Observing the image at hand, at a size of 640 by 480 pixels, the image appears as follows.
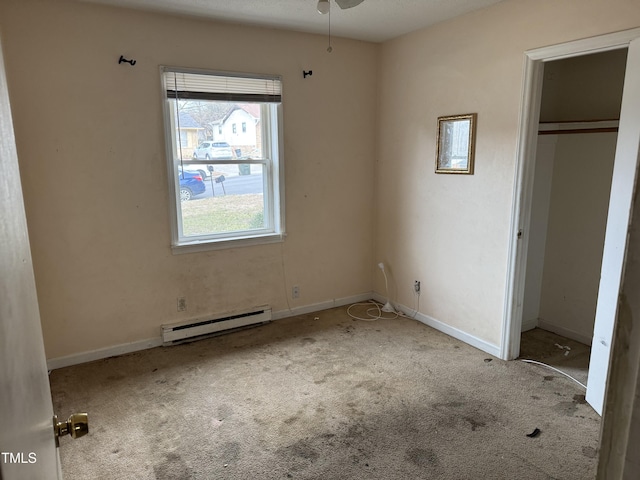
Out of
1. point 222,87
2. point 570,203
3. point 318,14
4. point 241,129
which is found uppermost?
point 318,14

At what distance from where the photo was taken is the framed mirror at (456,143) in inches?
129

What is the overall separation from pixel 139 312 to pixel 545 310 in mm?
3381

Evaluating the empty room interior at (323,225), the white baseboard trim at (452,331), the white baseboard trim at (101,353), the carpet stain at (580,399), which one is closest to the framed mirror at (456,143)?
the empty room interior at (323,225)

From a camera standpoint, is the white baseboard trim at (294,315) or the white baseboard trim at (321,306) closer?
the white baseboard trim at (294,315)

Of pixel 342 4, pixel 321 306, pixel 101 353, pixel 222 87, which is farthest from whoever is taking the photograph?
pixel 321 306

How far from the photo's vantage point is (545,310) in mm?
3748

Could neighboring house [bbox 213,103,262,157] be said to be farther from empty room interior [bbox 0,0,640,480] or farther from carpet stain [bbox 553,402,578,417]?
carpet stain [bbox 553,402,578,417]

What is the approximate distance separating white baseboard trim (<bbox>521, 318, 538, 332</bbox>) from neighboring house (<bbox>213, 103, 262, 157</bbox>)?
2.76 meters

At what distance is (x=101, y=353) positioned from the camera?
3.25 meters

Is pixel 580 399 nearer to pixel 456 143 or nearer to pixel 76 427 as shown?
pixel 456 143

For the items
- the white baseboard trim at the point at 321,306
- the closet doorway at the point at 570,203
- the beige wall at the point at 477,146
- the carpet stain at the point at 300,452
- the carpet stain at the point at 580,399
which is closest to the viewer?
the carpet stain at the point at 300,452

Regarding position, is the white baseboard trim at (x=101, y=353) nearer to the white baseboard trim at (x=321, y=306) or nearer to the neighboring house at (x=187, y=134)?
the white baseboard trim at (x=321, y=306)

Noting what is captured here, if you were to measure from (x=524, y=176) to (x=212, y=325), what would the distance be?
265cm

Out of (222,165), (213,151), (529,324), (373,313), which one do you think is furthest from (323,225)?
(529,324)
